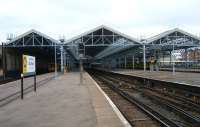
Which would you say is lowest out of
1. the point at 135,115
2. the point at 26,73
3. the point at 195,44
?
the point at 135,115

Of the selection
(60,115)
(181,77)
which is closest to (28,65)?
(60,115)

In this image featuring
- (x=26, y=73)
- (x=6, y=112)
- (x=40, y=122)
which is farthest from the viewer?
(x=26, y=73)

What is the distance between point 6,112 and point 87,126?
143 inches

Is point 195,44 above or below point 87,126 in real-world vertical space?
above

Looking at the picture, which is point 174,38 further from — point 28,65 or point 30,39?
point 28,65

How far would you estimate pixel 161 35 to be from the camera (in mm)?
54125

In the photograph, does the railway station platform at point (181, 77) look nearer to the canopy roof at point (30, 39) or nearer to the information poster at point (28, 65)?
the information poster at point (28, 65)

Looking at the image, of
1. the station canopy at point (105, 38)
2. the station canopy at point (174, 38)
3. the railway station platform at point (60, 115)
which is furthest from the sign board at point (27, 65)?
the station canopy at point (174, 38)

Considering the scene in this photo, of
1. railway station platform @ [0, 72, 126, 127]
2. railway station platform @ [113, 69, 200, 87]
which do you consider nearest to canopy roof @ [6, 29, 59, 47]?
railway station platform @ [113, 69, 200, 87]

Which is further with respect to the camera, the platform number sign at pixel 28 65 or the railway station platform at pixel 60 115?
the platform number sign at pixel 28 65

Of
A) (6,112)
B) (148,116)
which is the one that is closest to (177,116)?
(148,116)

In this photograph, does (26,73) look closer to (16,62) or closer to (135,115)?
(135,115)

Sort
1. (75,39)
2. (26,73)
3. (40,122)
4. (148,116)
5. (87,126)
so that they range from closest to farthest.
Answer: (87,126) → (40,122) → (148,116) → (26,73) → (75,39)

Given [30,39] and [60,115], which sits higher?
[30,39]
